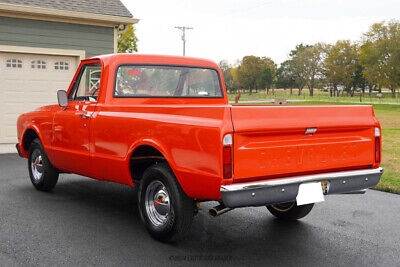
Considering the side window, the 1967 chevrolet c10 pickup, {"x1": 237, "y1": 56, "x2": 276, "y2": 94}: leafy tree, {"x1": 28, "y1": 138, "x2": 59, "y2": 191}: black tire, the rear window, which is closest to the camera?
the 1967 chevrolet c10 pickup

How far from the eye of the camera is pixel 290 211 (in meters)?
5.64

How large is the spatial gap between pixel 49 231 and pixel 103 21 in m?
10.1

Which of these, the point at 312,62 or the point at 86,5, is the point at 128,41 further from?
the point at 312,62

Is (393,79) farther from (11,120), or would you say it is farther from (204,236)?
(204,236)

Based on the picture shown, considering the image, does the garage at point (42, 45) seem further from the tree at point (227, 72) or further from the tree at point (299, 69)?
the tree at point (227, 72)

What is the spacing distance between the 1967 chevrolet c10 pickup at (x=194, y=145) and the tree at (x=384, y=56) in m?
49.8

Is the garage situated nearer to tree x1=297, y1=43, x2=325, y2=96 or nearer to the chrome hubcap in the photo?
the chrome hubcap

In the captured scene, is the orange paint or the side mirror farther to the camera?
the side mirror

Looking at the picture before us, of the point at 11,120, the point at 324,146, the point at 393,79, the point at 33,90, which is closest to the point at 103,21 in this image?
the point at 33,90

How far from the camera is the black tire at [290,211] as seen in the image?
555cm

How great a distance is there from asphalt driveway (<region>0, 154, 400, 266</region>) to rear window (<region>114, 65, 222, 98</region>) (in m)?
1.53

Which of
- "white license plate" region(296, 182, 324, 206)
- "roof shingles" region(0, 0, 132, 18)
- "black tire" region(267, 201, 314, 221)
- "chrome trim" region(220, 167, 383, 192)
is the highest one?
"roof shingles" region(0, 0, 132, 18)

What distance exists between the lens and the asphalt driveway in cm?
433

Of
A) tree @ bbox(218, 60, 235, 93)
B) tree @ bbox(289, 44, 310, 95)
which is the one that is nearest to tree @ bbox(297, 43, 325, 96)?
tree @ bbox(289, 44, 310, 95)
